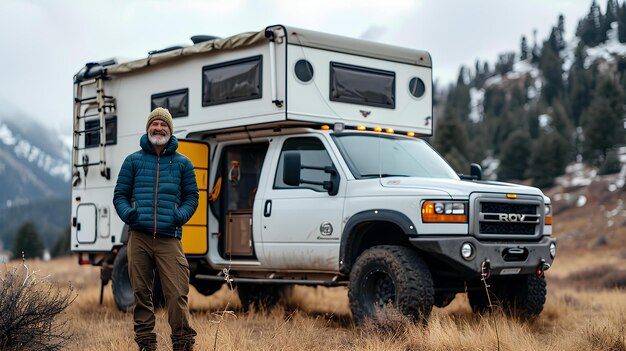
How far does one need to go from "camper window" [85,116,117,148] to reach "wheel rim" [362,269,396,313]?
16.2 feet

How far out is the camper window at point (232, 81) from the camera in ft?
34.0

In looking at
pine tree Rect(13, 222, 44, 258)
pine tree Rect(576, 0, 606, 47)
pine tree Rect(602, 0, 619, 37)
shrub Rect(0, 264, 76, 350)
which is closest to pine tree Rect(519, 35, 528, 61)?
pine tree Rect(576, 0, 606, 47)

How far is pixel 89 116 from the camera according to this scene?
1301 cm

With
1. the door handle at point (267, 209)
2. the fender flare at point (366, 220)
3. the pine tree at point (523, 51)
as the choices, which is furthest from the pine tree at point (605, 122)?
the pine tree at point (523, 51)

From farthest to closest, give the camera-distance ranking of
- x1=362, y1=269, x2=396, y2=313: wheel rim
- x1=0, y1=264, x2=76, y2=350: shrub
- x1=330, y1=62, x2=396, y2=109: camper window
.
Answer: x1=330, y1=62, x2=396, y2=109: camper window < x1=362, y1=269, x2=396, y2=313: wheel rim < x1=0, y1=264, x2=76, y2=350: shrub

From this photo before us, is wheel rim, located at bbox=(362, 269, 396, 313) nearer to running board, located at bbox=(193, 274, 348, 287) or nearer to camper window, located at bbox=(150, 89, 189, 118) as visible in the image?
running board, located at bbox=(193, 274, 348, 287)

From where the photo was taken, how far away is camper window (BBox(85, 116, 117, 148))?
1252 cm

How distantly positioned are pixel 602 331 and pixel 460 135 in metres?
56.4

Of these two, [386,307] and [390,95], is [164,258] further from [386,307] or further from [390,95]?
[390,95]

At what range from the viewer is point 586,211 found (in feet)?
181

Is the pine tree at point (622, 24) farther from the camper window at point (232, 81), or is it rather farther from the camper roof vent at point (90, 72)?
the camper window at point (232, 81)

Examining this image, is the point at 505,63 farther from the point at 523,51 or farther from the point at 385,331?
the point at 385,331

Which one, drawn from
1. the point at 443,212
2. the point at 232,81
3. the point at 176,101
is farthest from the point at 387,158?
the point at 176,101

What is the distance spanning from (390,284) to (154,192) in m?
3.04
